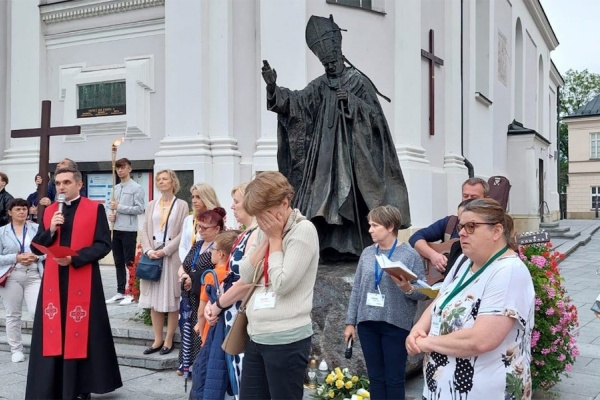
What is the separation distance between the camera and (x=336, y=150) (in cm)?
532

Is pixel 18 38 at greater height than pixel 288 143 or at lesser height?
greater

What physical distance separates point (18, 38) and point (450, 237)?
1103 centimetres

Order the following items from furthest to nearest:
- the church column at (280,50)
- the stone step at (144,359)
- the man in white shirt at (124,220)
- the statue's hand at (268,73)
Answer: the church column at (280,50)
the man in white shirt at (124,220)
the stone step at (144,359)
the statue's hand at (268,73)

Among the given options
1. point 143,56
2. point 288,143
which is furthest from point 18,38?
point 288,143

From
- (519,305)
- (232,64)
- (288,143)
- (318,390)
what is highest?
(232,64)

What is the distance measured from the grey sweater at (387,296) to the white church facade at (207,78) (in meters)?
6.61

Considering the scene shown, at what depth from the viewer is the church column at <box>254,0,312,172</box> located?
10.8 meters

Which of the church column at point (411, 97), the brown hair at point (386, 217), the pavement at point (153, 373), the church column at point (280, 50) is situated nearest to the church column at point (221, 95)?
the church column at point (280, 50)

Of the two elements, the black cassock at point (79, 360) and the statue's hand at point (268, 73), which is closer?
the statue's hand at point (268, 73)

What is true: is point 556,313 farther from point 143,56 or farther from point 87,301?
point 143,56

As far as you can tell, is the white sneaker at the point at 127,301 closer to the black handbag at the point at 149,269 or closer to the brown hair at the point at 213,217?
the black handbag at the point at 149,269

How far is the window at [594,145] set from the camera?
152ft

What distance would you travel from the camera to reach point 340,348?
195 inches

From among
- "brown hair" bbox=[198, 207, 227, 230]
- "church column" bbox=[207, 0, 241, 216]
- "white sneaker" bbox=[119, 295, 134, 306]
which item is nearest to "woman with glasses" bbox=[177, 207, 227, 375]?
"brown hair" bbox=[198, 207, 227, 230]
